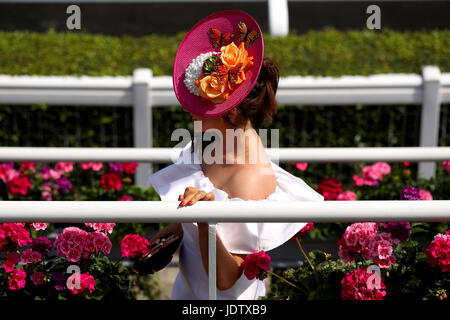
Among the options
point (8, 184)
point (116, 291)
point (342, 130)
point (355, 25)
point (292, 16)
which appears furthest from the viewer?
point (292, 16)

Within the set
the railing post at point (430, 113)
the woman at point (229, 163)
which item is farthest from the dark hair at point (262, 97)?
the railing post at point (430, 113)

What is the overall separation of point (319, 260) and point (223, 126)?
58 centimetres

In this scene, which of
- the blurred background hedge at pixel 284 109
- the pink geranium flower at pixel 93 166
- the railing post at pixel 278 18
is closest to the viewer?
the pink geranium flower at pixel 93 166

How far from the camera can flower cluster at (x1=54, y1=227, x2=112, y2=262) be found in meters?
2.20

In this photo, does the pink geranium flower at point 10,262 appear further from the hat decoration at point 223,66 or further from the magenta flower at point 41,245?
the hat decoration at point 223,66

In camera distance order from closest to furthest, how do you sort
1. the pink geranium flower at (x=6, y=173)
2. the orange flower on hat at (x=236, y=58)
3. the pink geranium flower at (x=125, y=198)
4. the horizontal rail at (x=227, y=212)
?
the horizontal rail at (x=227, y=212) < the orange flower on hat at (x=236, y=58) < the pink geranium flower at (x=125, y=198) < the pink geranium flower at (x=6, y=173)

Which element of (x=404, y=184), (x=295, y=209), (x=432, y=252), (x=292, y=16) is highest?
(x=292, y=16)

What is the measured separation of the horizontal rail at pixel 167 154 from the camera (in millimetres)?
2559

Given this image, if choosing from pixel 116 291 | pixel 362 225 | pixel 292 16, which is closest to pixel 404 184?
pixel 362 225

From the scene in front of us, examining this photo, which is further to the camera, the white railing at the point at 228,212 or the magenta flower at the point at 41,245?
the magenta flower at the point at 41,245

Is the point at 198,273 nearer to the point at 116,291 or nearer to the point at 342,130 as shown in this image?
the point at 116,291

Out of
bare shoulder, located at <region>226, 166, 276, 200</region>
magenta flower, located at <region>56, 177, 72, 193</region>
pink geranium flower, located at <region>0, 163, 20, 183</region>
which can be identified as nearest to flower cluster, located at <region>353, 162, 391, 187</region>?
magenta flower, located at <region>56, 177, 72, 193</region>

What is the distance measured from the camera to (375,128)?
4.80 m

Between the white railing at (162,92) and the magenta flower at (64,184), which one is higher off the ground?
the white railing at (162,92)
